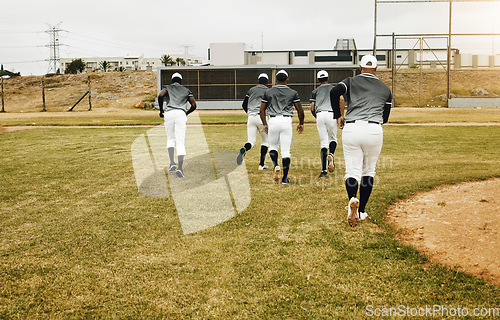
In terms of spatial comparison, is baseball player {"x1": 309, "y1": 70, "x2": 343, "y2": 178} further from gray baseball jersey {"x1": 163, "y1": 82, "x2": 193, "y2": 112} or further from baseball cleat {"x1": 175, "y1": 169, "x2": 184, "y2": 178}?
baseball cleat {"x1": 175, "y1": 169, "x2": 184, "y2": 178}

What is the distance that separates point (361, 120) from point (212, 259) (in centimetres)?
249

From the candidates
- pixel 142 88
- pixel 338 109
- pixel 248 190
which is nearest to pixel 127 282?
pixel 338 109

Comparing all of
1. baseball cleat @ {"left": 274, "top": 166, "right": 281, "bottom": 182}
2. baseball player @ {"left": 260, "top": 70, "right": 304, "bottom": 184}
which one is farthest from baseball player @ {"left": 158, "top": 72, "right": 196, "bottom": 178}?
baseball cleat @ {"left": 274, "top": 166, "right": 281, "bottom": 182}

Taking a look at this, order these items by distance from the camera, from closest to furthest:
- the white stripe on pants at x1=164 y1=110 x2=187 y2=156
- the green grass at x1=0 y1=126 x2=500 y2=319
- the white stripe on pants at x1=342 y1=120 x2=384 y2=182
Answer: the green grass at x1=0 y1=126 x2=500 y2=319, the white stripe on pants at x1=342 y1=120 x2=384 y2=182, the white stripe on pants at x1=164 y1=110 x2=187 y2=156

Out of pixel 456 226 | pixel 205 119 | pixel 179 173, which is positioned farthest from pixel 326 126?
pixel 205 119

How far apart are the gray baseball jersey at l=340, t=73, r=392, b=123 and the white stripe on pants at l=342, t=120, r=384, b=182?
99 millimetres

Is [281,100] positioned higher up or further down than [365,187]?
higher up

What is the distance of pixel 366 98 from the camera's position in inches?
218

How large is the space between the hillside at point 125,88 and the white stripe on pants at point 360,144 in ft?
159

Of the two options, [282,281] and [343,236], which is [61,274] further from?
[343,236]

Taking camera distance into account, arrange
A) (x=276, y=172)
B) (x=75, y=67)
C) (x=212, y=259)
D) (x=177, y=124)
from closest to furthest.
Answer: (x=212, y=259), (x=276, y=172), (x=177, y=124), (x=75, y=67)

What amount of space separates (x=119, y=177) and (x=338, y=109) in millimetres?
5221

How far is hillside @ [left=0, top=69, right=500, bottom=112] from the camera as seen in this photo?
56.7 meters

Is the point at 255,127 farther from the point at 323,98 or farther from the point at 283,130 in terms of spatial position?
the point at 283,130
